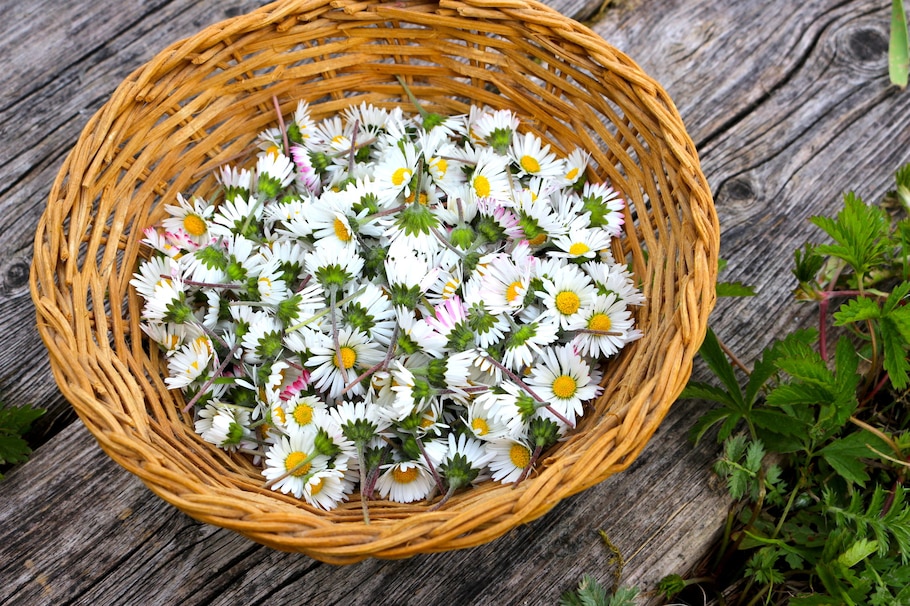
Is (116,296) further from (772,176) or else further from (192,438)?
(772,176)

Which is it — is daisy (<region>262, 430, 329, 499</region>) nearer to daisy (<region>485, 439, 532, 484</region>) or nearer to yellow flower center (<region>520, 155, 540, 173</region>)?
daisy (<region>485, 439, 532, 484</region>)

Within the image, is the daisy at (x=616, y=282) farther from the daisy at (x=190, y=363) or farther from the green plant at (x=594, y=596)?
the daisy at (x=190, y=363)

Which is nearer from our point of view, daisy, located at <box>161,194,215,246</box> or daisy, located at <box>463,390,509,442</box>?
daisy, located at <box>463,390,509,442</box>

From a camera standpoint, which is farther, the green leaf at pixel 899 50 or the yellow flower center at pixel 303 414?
the green leaf at pixel 899 50

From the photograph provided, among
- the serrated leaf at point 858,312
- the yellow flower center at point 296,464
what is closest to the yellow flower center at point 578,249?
the serrated leaf at point 858,312

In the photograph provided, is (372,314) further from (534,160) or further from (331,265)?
(534,160)

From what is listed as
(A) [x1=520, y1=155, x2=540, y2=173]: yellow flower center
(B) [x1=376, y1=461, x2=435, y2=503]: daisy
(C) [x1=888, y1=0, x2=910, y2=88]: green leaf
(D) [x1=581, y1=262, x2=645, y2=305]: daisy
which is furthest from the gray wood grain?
(A) [x1=520, y1=155, x2=540, y2=173]: yellow flower center
